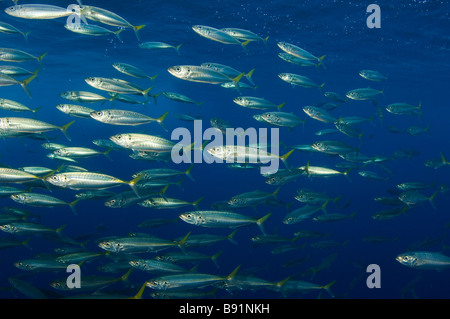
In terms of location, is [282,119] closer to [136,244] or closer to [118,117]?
[118,117]

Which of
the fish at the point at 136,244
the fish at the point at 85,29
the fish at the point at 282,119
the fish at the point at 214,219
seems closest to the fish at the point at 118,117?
the fish at the point at 85,29

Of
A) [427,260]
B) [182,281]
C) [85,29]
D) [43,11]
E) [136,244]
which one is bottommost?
[427,260]

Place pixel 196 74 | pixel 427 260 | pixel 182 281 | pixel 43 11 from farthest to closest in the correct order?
pixel 196 74 → pixel 427 260 → pixel 43 11 → pixel 182 281

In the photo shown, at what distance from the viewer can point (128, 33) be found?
18.3 m

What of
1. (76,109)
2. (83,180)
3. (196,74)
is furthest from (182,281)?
(76,109)

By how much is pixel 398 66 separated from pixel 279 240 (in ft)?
75.7

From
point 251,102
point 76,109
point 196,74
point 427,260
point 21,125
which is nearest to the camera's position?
point 21,125

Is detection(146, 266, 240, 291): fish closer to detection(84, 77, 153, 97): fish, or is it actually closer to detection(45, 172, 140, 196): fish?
detection(45, 172, 140, 196): fish

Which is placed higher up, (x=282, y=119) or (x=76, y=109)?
(x=76, y=109)

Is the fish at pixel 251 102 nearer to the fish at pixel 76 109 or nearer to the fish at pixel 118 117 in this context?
the fish at pixel 118 117

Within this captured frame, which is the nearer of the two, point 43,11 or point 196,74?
point 43,11

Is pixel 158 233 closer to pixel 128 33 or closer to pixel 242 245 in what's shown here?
pixel 242 245

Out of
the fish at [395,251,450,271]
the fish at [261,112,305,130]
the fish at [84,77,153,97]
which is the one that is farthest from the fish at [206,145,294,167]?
the fish at [395,251,450,271]

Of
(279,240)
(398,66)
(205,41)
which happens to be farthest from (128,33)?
(398,66)
